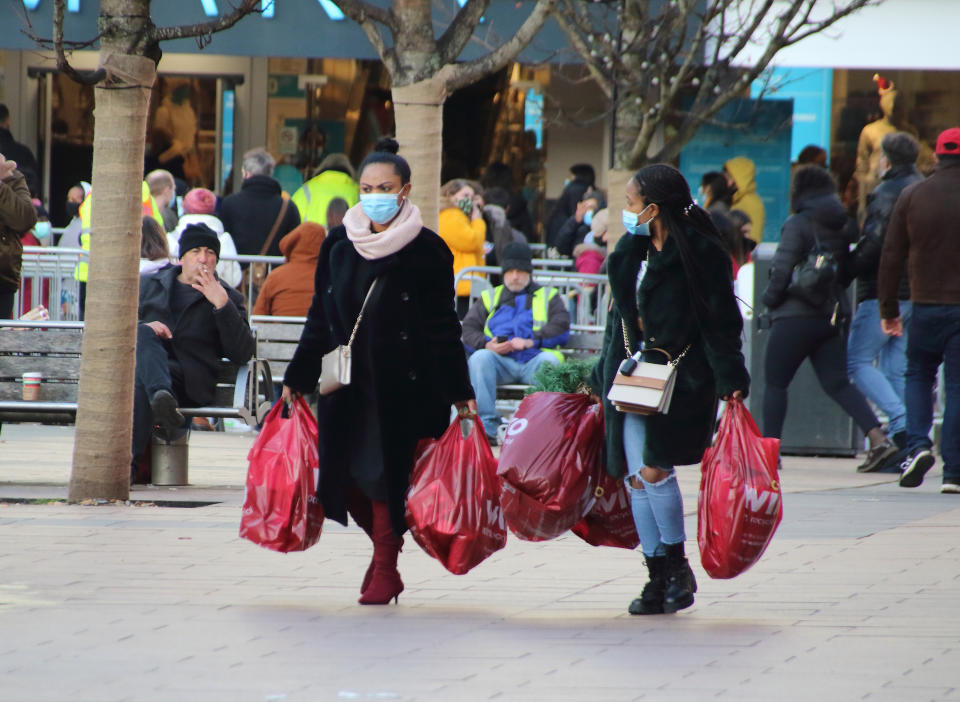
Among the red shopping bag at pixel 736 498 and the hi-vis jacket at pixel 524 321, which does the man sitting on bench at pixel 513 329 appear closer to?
the hi-vis jacket at pixel 524 321

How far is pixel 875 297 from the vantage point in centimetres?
1169

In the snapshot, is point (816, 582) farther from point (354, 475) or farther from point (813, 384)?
point (813, 384)

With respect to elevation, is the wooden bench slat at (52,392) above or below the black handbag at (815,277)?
below

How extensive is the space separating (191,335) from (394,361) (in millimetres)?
3756

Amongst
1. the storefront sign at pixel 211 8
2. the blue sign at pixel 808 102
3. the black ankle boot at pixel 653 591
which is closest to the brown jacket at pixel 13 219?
the black ankle boot at pixel 653 591

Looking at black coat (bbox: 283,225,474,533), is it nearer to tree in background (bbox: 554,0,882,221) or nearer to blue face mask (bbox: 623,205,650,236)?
blue face mask (bbox: 623,205,650,236)

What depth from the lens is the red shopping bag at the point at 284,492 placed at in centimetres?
620

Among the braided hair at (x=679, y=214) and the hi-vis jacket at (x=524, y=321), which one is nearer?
the braided hair at (x=679, y=214)

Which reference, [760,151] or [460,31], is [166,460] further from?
[760,151]

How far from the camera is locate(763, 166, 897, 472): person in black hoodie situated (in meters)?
11.3

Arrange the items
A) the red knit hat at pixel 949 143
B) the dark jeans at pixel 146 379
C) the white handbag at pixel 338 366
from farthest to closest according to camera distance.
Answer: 1. the red knit hat at pixel 949 143
2. the dark jeans at pixel 146 379
3. the white handbag at pixel 338 366

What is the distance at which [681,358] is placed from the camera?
237 inches

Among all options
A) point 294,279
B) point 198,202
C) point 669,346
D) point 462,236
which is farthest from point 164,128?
point 669,346

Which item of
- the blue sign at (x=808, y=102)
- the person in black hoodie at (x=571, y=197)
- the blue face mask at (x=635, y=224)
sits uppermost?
the blue sign at (x=808, y=102)
